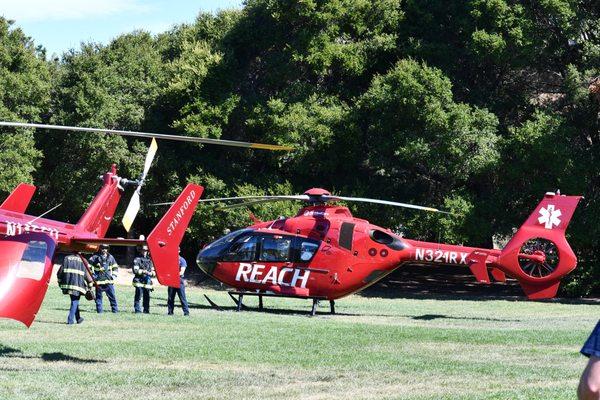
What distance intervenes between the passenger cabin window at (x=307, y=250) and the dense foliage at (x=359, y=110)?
12698mm

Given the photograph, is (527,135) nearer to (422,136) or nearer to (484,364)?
(422,136)

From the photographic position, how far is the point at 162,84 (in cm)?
4375

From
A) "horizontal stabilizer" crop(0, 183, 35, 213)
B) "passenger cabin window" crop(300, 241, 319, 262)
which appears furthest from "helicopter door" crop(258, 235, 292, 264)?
"horizontal stabilizer" crop(0, 183, 35, 213)

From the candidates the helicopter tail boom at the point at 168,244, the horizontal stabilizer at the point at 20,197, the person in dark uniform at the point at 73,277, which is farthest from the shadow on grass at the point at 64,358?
the horizontal stabilizer at the point at 20,197

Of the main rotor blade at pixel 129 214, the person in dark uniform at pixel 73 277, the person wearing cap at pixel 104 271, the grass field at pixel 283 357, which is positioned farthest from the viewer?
the person wearing cap at pixel 104 271

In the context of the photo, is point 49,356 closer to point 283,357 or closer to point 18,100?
point 283,357

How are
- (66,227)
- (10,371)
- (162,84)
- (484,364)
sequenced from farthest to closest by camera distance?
1. (162,84)
2. (66,227)
3. (484,364)
4. (10,371)

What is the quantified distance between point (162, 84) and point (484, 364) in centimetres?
3128

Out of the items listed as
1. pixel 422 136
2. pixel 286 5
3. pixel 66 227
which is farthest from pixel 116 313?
pixel 286 5

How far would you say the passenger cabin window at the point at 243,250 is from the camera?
2527cm

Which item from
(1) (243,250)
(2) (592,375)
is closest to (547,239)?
(1) (243,250)

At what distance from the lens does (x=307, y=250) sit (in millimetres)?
24953

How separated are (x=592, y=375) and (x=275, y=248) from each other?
20049 mm

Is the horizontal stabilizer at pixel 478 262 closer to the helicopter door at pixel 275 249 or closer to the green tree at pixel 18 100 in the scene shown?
the helicopter door at pixel 275 249
